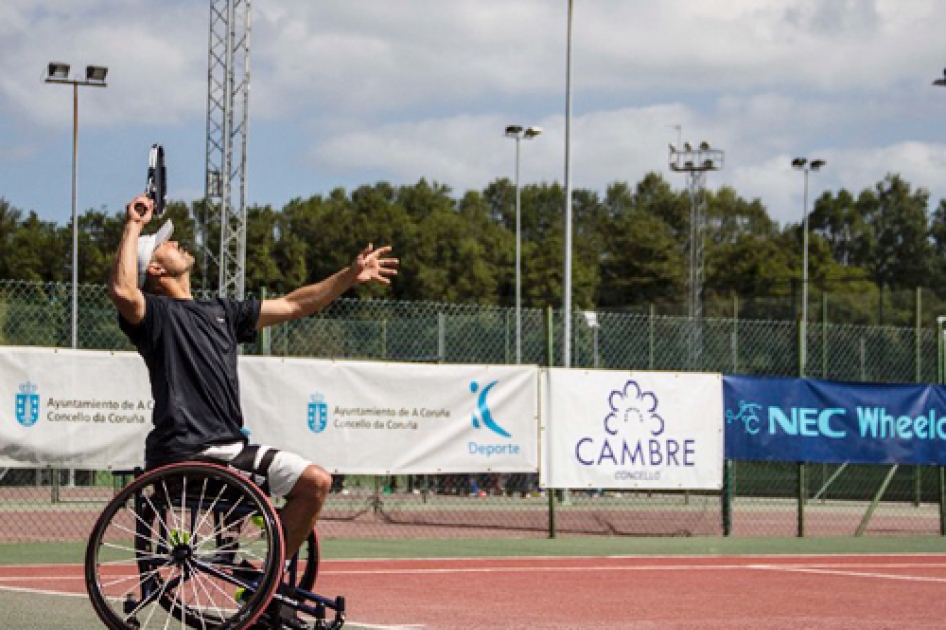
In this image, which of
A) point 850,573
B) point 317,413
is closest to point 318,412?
point 317,413

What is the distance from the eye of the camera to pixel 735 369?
25.2 m

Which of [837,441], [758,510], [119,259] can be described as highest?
[119,259]

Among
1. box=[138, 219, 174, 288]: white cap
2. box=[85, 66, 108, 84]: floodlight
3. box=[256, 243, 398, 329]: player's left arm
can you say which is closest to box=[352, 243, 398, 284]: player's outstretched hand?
box=[256, 243, 398, 329]: player's left arm

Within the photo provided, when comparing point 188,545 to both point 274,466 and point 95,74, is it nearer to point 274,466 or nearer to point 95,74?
point 274,466

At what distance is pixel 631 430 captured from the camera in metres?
14.8

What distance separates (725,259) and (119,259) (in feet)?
250

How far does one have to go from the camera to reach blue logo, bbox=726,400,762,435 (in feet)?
50.5

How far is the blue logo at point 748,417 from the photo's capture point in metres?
15.4

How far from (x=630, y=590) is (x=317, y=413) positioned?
14.4ft

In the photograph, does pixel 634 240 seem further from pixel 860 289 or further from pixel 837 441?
pixel 837 441

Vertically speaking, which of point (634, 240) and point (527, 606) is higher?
point (634, 240)

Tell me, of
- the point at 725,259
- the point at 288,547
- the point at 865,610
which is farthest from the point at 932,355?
the point at 725,259

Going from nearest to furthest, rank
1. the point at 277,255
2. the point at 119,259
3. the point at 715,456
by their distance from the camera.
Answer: the point at 119,259, the point at 715,456, the point at 277,255

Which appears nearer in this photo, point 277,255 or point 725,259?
point 277,255
